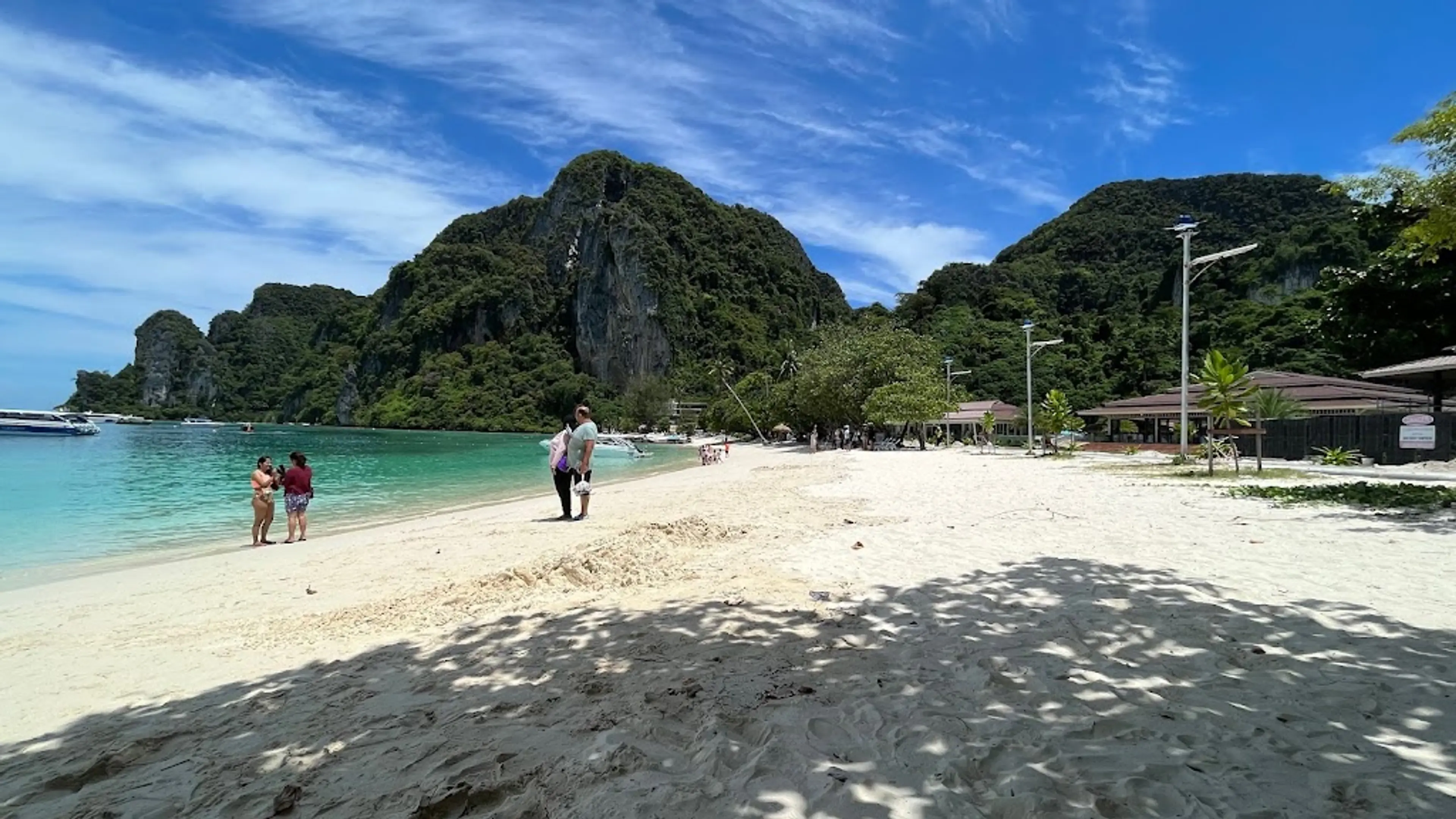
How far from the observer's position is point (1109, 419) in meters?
42.1

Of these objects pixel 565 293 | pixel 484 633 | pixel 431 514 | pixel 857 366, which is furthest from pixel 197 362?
pixel 484 633

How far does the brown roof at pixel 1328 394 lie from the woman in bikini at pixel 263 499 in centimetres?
2353

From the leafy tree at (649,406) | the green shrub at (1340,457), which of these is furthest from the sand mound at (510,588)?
Result: the leafy tree at (649,406)

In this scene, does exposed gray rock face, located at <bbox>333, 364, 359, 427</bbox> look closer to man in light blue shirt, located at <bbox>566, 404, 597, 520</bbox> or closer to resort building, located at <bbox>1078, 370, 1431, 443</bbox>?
resort building, located at <bbox>1078, 370, 1431, 443</bbox>

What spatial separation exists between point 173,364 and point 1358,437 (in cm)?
19993

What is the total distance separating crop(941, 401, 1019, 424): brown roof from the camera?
4712 cm

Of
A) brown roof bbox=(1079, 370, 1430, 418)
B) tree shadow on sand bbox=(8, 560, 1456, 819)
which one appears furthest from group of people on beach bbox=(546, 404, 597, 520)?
brown roof bbox=(1079, 370, 1430, 418)

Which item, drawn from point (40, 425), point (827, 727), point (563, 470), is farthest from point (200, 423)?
point (827, 727)

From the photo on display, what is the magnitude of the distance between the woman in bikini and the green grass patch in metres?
15.3

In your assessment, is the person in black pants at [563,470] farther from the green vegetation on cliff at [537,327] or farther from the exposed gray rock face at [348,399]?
the exposed gray rock face at [348,399]

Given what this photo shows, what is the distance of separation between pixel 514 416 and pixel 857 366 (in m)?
91.3

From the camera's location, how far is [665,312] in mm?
130875

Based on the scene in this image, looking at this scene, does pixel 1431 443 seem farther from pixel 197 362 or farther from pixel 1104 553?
pixel 197 362

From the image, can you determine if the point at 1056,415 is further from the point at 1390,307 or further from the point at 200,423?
the point at 200,423
